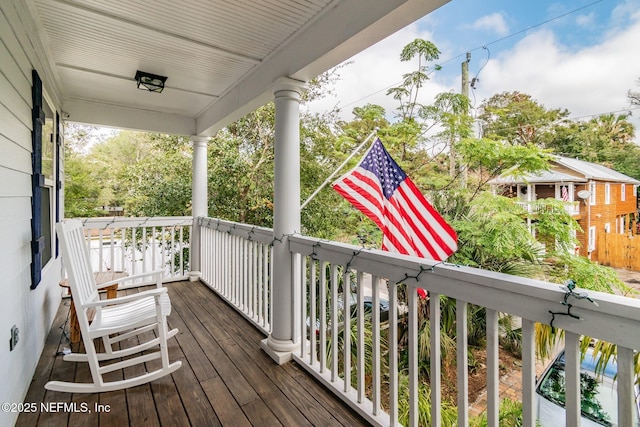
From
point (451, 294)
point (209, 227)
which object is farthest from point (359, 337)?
point (209, 227)

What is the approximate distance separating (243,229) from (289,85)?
149cm

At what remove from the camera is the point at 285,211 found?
8.07ft

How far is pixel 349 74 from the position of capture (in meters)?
7.56

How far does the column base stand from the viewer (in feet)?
7.77

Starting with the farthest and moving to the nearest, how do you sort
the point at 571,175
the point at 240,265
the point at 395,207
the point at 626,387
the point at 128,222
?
1. the point at 571,175
2. the point at 128,222
3. the point at 240,265
4. the point at 395,207
5. the point at 626,387

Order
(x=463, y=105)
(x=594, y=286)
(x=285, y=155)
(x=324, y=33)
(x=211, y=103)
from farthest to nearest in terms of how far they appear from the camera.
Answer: (x=463, y=105) < (x=211, y=103) < (x=594, y=286) < (x=285, y=155) < (x=324, y=33)

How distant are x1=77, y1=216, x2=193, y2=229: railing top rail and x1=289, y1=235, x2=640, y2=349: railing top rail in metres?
3.64

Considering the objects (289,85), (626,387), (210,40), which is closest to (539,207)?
(289,85)

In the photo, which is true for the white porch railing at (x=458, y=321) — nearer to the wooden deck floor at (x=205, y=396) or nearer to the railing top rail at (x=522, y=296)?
the railing top rail at (x=522, y=296)

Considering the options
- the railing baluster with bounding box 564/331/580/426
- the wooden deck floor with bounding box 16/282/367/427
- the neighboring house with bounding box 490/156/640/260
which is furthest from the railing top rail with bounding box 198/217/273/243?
the neighboring house with bounding box 490/156/640/260

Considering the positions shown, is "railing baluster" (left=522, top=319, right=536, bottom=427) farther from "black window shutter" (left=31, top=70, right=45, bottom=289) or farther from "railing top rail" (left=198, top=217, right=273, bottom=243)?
"black window shutter" (left=31, top=70, right=45, bottom=289)

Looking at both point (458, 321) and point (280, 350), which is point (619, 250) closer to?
point (458, 321)

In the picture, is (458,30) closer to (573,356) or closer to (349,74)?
(349,74)

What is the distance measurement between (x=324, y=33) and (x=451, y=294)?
1.71 m
